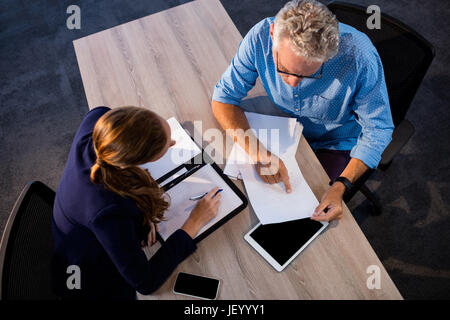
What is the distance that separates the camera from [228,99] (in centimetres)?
132

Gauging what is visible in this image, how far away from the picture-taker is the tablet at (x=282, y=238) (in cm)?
105

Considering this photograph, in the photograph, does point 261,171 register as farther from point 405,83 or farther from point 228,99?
point 405,83

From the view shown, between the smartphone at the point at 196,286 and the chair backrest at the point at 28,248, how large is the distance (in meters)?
0.43

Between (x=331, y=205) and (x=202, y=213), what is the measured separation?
455 mm

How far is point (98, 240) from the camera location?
1023mm

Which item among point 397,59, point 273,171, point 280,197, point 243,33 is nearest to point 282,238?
point 280,197

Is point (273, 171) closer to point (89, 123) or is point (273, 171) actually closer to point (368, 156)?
point (368, 156)

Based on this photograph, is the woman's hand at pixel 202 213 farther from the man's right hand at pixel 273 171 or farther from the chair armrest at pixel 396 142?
the chair armrest at pixel 396 142

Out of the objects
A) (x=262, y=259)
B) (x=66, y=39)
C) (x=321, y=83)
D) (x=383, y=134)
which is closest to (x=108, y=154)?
(x=262, y=259)

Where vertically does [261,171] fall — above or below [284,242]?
above

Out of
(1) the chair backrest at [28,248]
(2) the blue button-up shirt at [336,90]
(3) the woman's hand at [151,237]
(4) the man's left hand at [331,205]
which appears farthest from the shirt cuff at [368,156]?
(1) the chair backrest at [28,248]

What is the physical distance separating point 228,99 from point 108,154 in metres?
0.61

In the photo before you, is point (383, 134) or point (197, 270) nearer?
point (197, 270)
